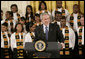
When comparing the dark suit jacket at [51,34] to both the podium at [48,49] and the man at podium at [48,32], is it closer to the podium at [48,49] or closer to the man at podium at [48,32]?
the man at podium at [48,32]

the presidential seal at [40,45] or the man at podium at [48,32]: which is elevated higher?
the man at podium at [48,32]

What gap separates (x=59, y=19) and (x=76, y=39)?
712 mm

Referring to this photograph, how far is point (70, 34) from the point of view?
5.73 metres

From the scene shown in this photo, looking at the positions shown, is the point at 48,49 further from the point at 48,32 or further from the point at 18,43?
the point at 18,43

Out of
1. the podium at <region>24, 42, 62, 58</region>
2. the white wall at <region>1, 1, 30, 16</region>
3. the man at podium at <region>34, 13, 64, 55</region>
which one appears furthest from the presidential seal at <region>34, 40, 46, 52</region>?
the white wall at <region>1, 1, 30, 16</region>

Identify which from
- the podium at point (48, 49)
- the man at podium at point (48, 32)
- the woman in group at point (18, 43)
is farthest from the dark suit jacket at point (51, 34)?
the woman in group at point (18, 43)

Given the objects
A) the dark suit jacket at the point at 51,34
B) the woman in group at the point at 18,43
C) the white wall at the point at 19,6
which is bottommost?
the woman in group at the point at 18,43

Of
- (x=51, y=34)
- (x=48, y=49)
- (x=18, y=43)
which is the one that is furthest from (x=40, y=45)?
(x=18, y=43)

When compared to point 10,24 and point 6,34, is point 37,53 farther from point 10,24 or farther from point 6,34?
point 10,24

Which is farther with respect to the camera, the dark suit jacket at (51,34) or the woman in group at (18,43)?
the woman in group at (18,43)

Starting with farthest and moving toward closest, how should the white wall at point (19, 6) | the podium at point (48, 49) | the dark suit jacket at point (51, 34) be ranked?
the white wall at point (19, 6) < the dark suit jacket at point (51, 34) < the podium at point (48, 49)

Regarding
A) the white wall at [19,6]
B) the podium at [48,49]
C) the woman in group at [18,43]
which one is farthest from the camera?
the white wall at [19,6]

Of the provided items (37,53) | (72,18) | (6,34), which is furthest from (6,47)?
(37,53)

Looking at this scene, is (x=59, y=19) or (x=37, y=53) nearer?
(x=37, y=53)
